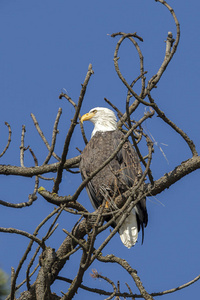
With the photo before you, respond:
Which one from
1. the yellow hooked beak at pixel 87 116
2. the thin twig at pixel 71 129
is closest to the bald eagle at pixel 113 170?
the yellow hooked beak at pixel 87 116

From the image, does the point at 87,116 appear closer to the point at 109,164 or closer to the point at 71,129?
the point at 109,164

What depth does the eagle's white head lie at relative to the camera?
524 centimetres

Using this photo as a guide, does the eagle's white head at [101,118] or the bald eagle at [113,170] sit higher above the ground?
the eagle's white head at [101,118]

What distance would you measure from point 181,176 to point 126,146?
1.22 meters

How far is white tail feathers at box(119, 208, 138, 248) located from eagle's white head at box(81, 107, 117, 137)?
980mm

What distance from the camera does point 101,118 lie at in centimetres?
538

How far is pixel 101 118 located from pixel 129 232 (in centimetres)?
130

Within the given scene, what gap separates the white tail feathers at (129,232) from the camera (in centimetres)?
461

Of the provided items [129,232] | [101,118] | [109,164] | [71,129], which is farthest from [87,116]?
[71,129]

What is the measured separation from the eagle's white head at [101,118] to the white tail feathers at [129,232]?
980 millimetres

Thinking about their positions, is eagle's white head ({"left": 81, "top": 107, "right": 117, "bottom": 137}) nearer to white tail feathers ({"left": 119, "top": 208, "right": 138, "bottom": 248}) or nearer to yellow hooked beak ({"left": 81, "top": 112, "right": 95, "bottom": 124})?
yellow hooked beak ({"left": 81, "top": 112, "right": 95, "bottom": 124})

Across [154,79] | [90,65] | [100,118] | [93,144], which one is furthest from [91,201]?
[90,65]

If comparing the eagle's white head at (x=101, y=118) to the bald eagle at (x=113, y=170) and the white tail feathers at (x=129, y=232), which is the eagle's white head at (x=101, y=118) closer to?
the bald eagle at (x=113, y=170)

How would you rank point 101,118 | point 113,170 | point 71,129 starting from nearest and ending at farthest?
point 71,129
point 113,170
point 101,118
